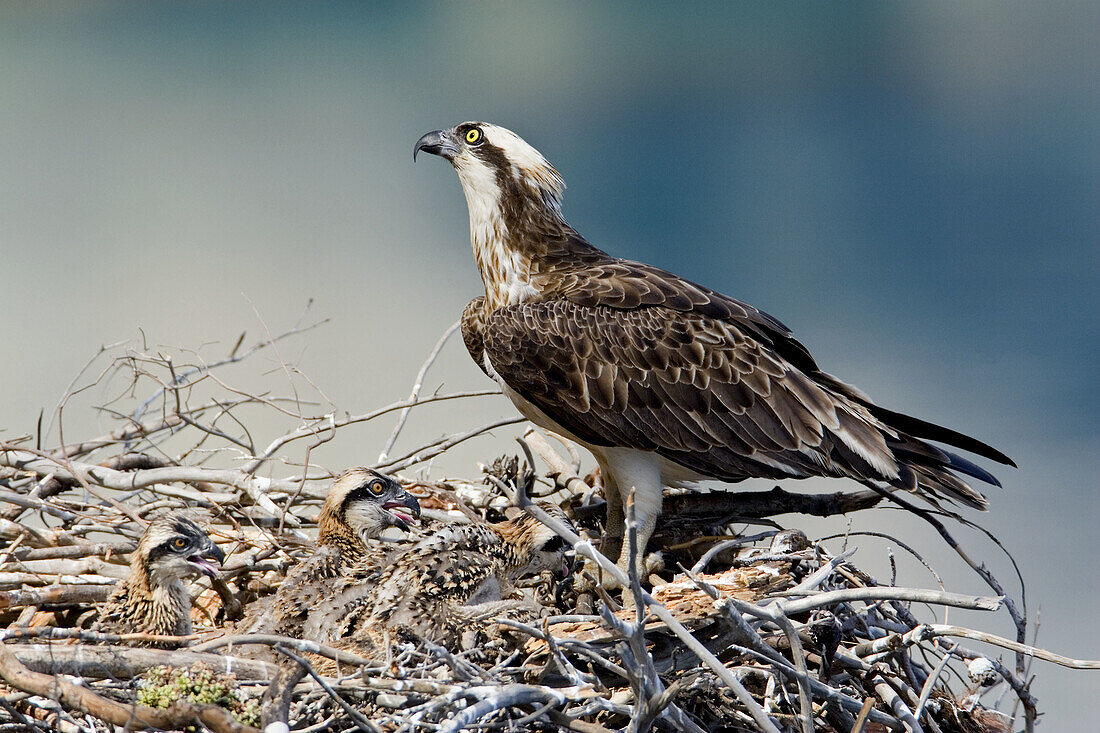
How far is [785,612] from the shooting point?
10.6ft

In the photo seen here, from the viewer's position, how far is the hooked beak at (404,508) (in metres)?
4.58

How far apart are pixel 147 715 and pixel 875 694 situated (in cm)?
251

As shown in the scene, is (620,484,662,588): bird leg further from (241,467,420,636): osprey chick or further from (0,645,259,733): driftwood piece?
(0,645,259,733): driftwood piece

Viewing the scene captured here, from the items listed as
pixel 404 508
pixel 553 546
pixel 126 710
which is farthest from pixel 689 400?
pixel 126 710

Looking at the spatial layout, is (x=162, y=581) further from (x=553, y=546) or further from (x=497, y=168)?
(x=497, y=168)

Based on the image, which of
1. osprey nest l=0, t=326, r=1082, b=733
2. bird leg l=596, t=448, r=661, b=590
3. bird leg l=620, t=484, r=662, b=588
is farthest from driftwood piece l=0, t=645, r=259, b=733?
bird leg l=620, t=484, r=662, b=588

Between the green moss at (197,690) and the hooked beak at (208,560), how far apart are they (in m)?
0.63

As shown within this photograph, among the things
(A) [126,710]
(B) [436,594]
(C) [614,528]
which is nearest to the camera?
(A) [126,710]

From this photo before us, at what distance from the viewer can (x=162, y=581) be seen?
3.88m

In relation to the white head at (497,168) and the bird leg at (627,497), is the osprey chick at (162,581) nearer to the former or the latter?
the bird leg at (627,497)

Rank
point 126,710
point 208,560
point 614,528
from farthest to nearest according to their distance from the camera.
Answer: point 614,528 < point 208,560 < point 126,710

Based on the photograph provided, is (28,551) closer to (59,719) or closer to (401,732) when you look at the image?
(59,719)

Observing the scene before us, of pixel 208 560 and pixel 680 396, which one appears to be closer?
pixel 208 560

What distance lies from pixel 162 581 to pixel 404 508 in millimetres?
1075
